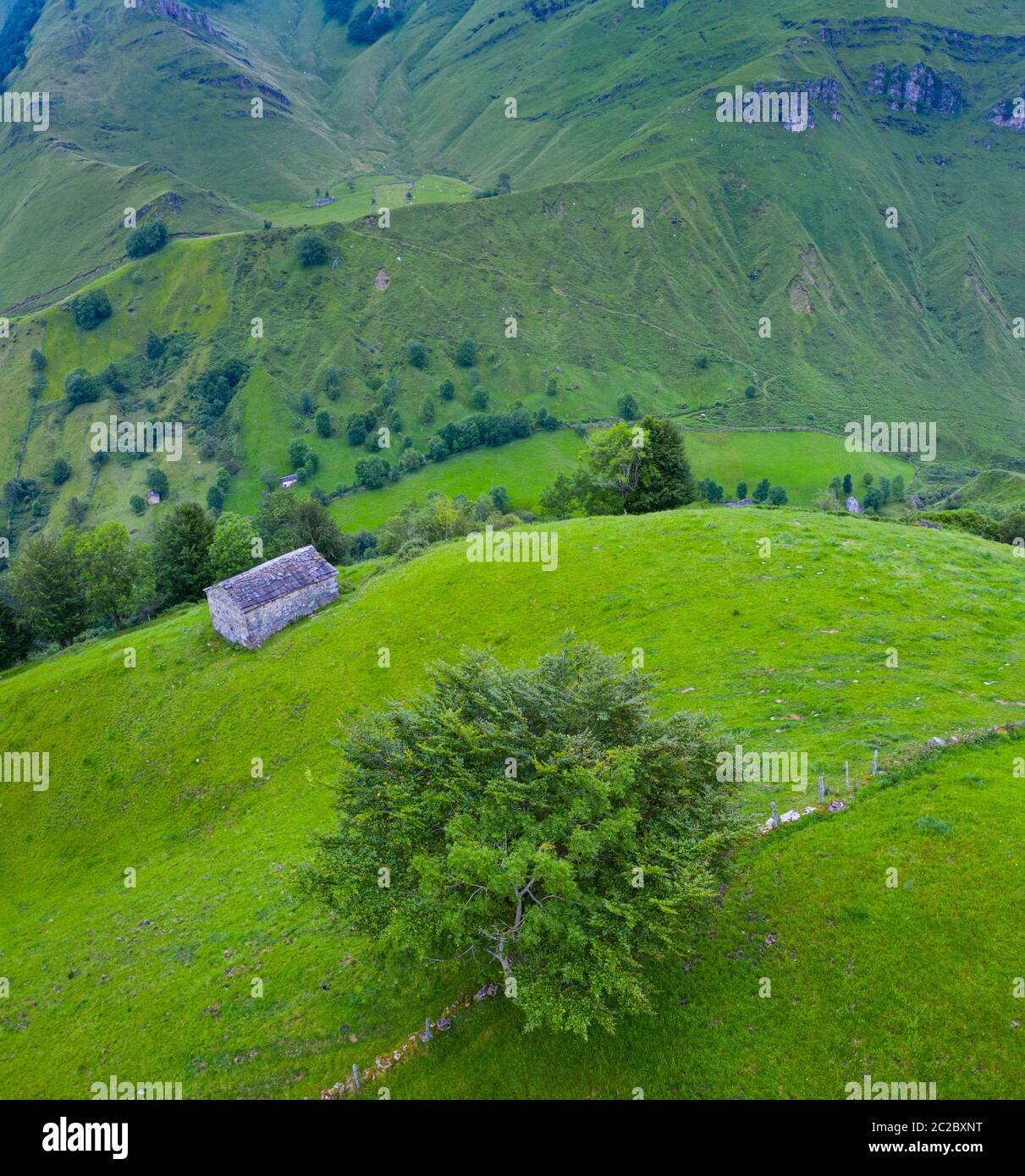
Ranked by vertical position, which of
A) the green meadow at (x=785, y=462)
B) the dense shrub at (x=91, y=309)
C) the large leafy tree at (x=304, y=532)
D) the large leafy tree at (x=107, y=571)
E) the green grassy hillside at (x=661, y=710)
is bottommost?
the green grassy hillside at (x=661, y=710)

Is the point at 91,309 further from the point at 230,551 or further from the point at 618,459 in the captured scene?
the point at 618,459

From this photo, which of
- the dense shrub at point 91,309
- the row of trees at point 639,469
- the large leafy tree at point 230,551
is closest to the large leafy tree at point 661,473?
the row of trees at point 639,469

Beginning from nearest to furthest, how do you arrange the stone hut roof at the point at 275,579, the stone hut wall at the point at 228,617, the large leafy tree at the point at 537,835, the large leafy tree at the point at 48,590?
the large leafy tree at the point at 537,835
the stone hut wall at the point at 228,617
the stone hut roof at the point at 275,579
the large leafy tree at the point at 48,590

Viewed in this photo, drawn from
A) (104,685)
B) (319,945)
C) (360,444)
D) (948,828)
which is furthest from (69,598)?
(360,444)

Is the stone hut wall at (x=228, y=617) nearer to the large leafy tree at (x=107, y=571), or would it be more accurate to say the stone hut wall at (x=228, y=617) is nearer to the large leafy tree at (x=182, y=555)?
the large leafy tree at (x=182, y=555)

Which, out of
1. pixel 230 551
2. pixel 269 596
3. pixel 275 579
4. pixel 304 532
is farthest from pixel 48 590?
pixel 269 596

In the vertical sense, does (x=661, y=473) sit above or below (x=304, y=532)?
Result: above
